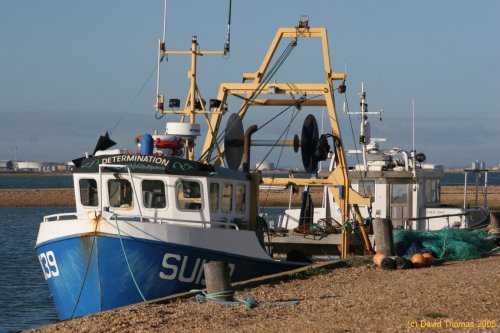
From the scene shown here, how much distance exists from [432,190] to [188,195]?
35.0 ft

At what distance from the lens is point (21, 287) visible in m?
27.8

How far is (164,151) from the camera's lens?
789 inches

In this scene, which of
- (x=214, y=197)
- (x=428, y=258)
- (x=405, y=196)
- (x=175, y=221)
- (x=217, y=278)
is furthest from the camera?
(x=405, y=196)

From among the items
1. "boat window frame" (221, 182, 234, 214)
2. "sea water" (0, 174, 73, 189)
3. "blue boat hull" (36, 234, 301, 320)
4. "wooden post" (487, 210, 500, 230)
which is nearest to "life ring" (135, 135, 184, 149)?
"boat window frame" (221, 182, 234, 214)

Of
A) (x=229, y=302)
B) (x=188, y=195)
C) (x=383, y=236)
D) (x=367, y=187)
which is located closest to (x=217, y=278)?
(x=229, y=302)

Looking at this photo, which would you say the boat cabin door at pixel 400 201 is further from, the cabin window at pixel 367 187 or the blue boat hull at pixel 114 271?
the blue boat hull at pixel 114 271

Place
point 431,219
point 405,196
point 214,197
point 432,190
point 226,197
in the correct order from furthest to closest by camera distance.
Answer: point 432,190 → point 431,219 → point 405,196 → point 226,197 → point 214,197

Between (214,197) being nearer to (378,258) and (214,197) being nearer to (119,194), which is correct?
(119,194)

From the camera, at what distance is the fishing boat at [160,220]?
57.5ft

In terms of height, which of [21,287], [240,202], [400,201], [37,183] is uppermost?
[240,202]

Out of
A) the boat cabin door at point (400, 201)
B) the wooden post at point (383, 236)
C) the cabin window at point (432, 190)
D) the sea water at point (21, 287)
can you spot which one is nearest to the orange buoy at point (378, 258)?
the wooden post at point (383, 236)

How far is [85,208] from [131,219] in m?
1.11

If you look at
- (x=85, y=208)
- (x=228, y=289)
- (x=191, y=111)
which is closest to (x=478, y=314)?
(x=228, y=289)

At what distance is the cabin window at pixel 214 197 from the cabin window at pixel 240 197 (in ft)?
3.20
